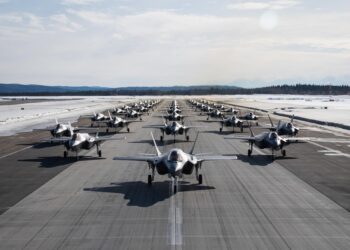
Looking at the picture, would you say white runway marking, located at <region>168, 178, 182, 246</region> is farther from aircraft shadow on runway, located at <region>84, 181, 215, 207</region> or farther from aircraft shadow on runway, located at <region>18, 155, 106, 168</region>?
aircraft shadow on runway, located at <region>18, 155, 106, 168</region>

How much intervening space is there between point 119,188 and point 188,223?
8.58 metres

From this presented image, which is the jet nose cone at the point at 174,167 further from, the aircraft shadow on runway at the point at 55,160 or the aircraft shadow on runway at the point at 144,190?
the aircraft shadow on runway at the point at 55,160

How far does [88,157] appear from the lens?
41.1 metres

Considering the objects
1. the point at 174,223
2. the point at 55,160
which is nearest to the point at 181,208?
the point at 174,223

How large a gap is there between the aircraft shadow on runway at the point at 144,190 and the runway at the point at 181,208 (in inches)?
2.4

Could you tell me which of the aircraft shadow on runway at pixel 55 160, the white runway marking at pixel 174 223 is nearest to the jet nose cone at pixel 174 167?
the white runway marking at pixel 174 223

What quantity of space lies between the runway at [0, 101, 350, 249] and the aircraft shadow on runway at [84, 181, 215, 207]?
6cm

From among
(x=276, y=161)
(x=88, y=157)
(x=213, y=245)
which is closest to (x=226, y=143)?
(x=276, y=161)

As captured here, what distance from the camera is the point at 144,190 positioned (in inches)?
1068

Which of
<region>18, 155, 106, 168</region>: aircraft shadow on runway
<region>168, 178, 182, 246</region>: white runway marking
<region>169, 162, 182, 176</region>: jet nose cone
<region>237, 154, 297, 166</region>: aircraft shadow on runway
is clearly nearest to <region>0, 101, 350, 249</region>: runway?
<region>168, 178, 182, 246</region>: white runway marking

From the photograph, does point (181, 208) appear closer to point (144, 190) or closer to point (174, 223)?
point (174, 223)

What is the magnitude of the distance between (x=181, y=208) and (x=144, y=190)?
4902 millimetres

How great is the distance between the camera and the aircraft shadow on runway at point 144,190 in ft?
80.5

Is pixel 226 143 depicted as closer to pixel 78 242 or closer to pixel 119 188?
pixel 119 188
